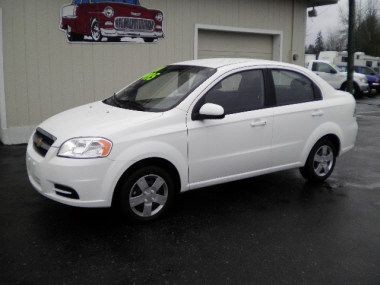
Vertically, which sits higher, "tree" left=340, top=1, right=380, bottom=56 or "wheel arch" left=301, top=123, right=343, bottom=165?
"tree" left=340, top=1, right=380, bottom=56

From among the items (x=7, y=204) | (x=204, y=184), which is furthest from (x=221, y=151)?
(x=7, y=204)

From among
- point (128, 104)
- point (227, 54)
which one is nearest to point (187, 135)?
point (128, 104)

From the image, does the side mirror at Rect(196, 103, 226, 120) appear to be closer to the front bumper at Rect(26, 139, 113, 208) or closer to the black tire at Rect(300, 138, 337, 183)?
the front bumper at Rect(26, 139, 113, 208)

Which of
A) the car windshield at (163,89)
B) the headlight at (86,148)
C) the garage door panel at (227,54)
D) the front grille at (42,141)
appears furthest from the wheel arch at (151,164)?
the garage door panel at (227,54)

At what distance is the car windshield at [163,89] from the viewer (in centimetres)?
470

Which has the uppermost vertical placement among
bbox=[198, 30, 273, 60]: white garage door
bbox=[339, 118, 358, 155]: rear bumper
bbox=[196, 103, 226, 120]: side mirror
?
bbox=[198, 30, 273, 60]: white garage door

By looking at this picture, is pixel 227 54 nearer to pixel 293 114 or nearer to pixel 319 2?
pixel 319 2

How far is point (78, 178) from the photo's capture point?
3971mm

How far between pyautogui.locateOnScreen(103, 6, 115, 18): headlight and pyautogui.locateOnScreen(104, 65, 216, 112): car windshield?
3802mm

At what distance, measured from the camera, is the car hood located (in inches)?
163

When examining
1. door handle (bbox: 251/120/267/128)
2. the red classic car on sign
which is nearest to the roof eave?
the red classic car on sign

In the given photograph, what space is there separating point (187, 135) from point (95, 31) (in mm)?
5179

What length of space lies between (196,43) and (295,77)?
4921 millimetres

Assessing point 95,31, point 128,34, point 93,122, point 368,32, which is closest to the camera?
point 93,122
